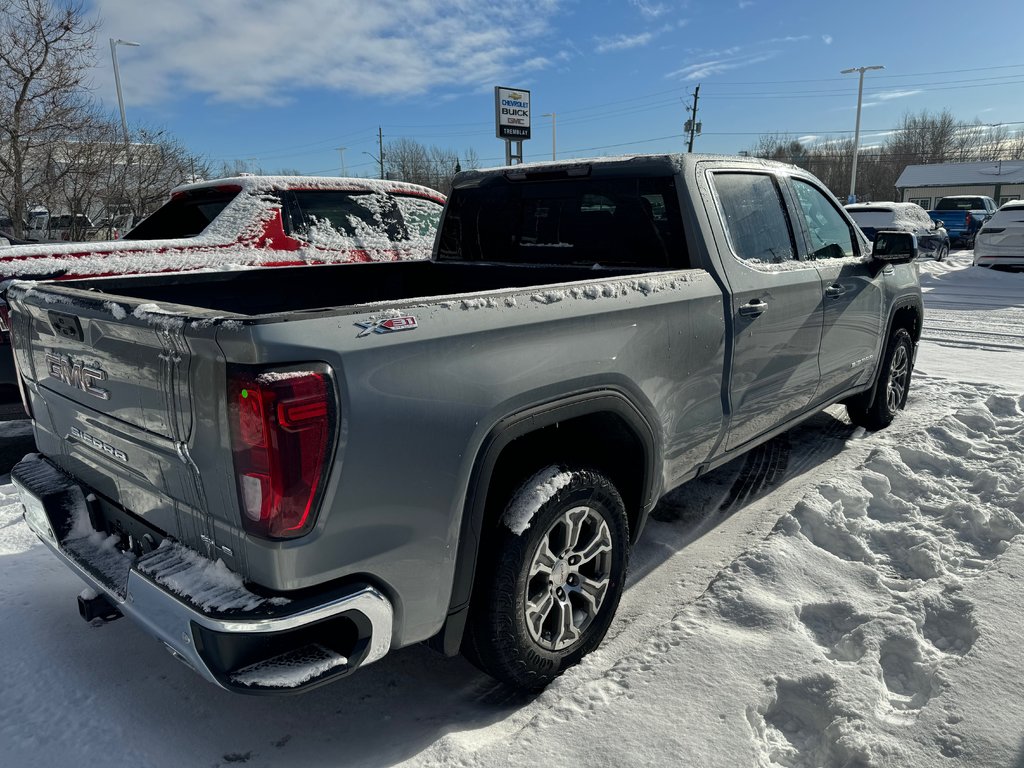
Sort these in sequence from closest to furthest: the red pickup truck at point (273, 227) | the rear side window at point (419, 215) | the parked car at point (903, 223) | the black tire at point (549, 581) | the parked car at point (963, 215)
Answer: the black tire at point (549, 581)
the red pickup truck at point (273, 227)
the rear side window at point (419, 215)
the parked car at point (903, 223)
the parked car at point (963, 215)

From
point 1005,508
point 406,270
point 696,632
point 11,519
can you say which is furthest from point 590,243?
point 11,519

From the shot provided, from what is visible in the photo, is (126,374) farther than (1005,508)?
No

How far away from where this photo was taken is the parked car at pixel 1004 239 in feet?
47.8

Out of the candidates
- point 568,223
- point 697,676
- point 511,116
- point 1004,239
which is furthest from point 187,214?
point 1004,239

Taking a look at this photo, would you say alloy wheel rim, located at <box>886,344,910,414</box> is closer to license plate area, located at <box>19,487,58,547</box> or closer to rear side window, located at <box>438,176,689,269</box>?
rear side window, located at <box>438,176,689,269</box>

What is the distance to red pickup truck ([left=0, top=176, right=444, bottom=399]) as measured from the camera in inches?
212

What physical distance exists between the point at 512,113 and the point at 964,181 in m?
55.2

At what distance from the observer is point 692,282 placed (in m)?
3.03

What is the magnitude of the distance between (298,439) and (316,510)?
0.63ft

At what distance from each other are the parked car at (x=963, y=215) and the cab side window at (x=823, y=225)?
2422 centimetres

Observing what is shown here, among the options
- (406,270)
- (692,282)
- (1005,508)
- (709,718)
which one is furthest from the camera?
(406,270)

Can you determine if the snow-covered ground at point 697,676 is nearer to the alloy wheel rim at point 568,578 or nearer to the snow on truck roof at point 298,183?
the alloy wheel rim at point 568,578

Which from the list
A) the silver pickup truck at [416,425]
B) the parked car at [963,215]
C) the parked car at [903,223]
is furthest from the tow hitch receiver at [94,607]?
the parked car at [963,215]

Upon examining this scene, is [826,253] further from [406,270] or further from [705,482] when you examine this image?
[406,270]
